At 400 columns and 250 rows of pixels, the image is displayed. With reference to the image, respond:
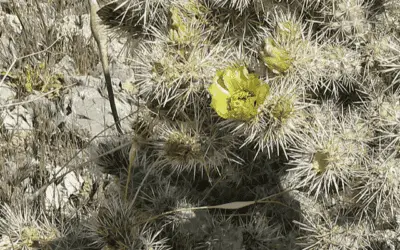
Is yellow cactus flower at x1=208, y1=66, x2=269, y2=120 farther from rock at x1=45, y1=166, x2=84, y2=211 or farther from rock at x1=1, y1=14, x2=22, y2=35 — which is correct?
rock at x1=1, y1=14, x2=22, y2=35

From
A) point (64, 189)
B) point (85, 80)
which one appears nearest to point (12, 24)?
point (85, 80)

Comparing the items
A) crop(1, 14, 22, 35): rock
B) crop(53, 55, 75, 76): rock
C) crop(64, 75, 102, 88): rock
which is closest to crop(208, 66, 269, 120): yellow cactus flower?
crop(64, 75, 102, 88): rock

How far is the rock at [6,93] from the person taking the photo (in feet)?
9.02

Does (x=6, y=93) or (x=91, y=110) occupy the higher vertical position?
(x=6, y=93)

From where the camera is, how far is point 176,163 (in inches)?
74.3

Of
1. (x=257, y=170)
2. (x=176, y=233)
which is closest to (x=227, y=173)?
(x=257, y=170)

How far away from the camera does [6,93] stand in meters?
2.77

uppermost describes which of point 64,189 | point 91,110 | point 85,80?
point 85,80

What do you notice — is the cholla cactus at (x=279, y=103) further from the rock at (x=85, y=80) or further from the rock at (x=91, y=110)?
the rock at (x=85, y=80)

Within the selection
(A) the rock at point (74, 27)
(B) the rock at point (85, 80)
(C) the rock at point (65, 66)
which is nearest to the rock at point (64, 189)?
(B) the rock at point (85, 80)

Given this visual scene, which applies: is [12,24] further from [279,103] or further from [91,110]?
[279,103]

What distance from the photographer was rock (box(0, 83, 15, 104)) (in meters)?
2.75

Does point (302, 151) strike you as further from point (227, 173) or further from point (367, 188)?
point (227, 173)

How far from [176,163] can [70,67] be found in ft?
4.47
